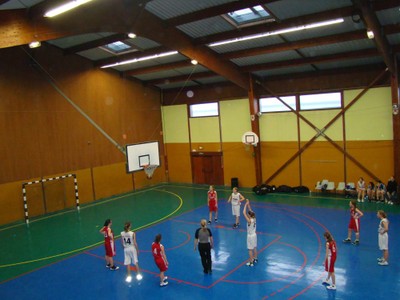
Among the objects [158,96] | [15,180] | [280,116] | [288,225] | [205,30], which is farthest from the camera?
[158,96]

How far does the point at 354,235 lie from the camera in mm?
13711

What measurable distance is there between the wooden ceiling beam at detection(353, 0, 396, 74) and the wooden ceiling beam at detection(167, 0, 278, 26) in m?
3.09

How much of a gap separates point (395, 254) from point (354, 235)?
6.55ft

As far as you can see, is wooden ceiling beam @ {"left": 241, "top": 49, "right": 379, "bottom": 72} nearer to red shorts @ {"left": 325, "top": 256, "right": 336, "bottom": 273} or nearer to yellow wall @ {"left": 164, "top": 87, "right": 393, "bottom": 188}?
yellow wall @ {"left": 164, "top": 87, "right": 393, "bottom": 188}

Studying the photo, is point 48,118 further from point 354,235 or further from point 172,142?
point 354,235

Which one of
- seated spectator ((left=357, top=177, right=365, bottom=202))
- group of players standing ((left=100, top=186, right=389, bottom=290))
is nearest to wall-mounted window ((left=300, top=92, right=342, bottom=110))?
seated spectator ((left=357, top=177, right=365, bottom=202))

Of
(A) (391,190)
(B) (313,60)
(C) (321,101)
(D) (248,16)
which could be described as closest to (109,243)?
(D) (248,16)

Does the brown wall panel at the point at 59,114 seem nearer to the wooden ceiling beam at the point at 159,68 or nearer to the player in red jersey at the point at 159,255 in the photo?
the wooden ceiling beam at the point at 159,68

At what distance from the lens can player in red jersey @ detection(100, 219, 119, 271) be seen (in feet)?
38.1

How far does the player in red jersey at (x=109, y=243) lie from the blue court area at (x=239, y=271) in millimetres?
243

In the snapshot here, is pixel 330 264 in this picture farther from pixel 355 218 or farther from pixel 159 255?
pixel 159 255

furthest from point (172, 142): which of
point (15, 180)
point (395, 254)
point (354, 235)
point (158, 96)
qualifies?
point (395, 254)

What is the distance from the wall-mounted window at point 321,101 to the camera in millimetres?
20562

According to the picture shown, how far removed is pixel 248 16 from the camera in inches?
611
